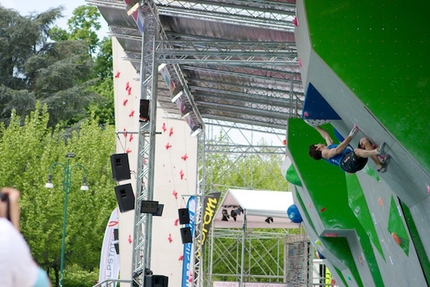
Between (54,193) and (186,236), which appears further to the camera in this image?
(54,193)

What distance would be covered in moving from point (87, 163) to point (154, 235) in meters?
13.9

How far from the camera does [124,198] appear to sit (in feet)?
48.1

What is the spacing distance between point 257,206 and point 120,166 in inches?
315

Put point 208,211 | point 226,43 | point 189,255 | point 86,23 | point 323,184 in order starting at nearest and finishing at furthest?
point 323,184
point 226,43
point 189,255
point 208,211
point 86,23

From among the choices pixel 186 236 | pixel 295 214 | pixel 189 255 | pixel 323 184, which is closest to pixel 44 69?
pixel 189 255

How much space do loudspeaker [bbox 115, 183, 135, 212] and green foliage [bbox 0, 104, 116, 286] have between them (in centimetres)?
2154

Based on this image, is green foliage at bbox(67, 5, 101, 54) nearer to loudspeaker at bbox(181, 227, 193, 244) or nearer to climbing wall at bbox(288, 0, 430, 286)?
loudspeaker at bbox(181, 227, 193, 244)

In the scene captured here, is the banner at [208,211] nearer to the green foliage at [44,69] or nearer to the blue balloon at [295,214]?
the blue balloon at [295,214]

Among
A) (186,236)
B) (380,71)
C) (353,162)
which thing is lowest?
(353,162)

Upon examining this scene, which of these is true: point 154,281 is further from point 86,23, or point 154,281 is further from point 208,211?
point 86,23

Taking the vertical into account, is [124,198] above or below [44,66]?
below

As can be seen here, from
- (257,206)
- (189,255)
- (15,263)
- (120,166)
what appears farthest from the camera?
(189,255)

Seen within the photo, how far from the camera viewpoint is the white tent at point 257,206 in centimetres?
2184

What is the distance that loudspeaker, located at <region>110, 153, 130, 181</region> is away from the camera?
1459cm
